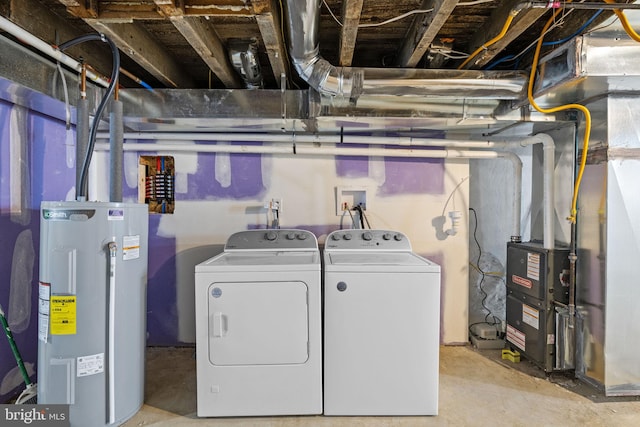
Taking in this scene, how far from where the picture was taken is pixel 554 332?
7.37ft

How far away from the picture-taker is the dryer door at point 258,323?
5.92 ft

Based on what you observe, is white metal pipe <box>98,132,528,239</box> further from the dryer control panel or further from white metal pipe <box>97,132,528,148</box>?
Result: the dryer control panel

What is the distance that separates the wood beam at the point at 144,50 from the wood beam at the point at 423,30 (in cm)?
146

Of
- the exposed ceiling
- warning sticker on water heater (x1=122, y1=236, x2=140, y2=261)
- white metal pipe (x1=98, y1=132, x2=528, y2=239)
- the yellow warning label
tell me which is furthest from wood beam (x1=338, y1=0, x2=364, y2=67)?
the yellow warning label

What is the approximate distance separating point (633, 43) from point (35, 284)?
362 centimetres

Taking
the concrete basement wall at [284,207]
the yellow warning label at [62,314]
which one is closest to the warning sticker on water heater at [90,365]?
the yellow warning label at [62,314]

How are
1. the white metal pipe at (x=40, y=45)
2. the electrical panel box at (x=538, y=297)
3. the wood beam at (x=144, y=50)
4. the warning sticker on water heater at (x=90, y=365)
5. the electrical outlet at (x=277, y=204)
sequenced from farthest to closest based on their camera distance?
the electrical outlet at (x=277, y=204) → the electrical panel box at (x=538, y=297) → the warning sticker on water heater at (x=90, y=365) → the wood beam at (x=144, y=50) → the white metal pipe at (x=40, y=45)

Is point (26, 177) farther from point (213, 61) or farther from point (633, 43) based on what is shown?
point (633, 43)

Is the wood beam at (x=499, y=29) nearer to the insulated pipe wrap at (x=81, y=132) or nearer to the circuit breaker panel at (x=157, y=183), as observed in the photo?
the insulated pipe wrap at (x=81, y=132)

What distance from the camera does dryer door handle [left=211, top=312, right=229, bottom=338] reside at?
1798 millimetres

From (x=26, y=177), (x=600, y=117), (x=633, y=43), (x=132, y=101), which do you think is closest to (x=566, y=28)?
(x=633, y=43)

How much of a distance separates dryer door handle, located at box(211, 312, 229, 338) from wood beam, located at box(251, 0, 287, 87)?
1434 mm

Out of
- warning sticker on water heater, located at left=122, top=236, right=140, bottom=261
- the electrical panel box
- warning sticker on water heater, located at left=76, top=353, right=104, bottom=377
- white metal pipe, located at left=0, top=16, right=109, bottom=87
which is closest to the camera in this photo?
white metal pipe, located at left=0, top=16, right=109, bottom=87

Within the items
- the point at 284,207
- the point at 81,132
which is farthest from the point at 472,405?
the point at 81,132
